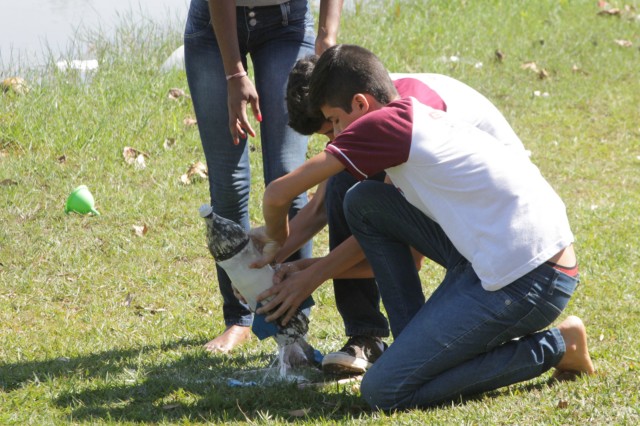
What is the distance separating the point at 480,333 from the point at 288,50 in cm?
136

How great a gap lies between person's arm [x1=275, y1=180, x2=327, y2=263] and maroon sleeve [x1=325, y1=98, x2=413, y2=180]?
654 mm

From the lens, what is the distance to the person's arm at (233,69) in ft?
11.7

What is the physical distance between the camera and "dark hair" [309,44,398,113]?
10.2 ft

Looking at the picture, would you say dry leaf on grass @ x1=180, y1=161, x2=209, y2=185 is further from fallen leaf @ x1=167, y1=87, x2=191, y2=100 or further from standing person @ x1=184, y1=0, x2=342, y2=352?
standing person @ x1=184, y1=0, x2=342, y2=352

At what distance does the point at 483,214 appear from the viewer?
2998 millimetres

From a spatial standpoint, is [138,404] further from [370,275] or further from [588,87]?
[588,87]

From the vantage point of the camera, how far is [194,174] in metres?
5.90

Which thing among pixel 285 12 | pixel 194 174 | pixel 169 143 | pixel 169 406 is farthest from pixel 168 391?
pixel 169 143

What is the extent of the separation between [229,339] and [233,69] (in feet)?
3.57

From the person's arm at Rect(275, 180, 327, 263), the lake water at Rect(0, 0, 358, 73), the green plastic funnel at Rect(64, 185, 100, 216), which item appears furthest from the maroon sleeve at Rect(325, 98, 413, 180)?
the lake water at Rect(0, 0, 358, 73)

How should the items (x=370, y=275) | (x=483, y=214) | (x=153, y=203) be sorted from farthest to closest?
(x=153, y=203)
(x=370, y=275)
(x=483, y=214)

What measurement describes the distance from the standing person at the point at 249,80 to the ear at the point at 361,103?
0.62 m

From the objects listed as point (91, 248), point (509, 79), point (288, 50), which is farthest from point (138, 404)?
point (509, 79)

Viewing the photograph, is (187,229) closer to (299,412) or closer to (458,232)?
(299,412)
